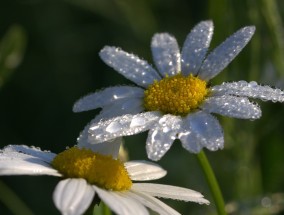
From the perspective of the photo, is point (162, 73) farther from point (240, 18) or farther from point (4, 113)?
point (4, 113)

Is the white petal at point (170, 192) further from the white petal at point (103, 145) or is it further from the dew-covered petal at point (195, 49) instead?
Answer: the dew-covered petal at point (195, 49)

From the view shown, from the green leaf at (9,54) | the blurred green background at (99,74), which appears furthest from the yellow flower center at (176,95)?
the green leaf at (9,54)

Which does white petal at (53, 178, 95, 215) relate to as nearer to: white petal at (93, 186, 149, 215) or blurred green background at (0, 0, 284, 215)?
white petal at (93, 186, 149, 215)

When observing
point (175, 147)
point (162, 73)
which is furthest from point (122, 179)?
point (175, 147)

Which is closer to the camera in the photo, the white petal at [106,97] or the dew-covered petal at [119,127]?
the dew-covered petal at [119,127]

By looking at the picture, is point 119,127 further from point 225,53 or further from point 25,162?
point 225,53

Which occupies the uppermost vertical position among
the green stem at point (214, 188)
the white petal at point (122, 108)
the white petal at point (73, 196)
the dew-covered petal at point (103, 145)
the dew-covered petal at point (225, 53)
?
the dew-covered petal at point (225, 53)

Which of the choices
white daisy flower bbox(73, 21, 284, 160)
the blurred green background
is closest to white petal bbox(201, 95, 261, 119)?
white daisy flower bbox(73, 21, 284, 160)
